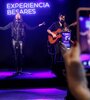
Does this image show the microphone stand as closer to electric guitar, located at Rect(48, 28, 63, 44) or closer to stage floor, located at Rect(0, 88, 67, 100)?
electric guitar, located at Rect(48, 28, 63, 44)

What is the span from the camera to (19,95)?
6398 mm

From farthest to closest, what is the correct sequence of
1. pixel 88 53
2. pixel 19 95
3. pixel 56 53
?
pixel 56 53 < pixel 19 95 < pixel 88 53

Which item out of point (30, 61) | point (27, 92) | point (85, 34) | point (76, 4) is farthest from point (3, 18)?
point (85, 34)

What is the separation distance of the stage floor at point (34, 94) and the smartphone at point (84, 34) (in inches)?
188

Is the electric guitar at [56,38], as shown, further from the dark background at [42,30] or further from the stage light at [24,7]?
the stage light at [24,7]

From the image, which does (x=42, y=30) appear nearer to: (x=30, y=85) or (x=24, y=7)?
(x=24, y=7)

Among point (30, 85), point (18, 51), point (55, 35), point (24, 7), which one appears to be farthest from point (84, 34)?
point (24, 7)

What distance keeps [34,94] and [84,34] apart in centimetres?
522

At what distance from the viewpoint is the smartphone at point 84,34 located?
132 cm

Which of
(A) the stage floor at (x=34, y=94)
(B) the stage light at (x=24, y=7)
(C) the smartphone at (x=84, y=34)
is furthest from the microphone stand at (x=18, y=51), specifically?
(C) the smartphone at (x=84, y=34)

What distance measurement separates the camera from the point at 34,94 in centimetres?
648

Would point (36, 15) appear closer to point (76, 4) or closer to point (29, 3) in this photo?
point (29, 3)

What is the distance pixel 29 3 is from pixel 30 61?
5.64ft

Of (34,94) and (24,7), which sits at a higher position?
(24,7)
